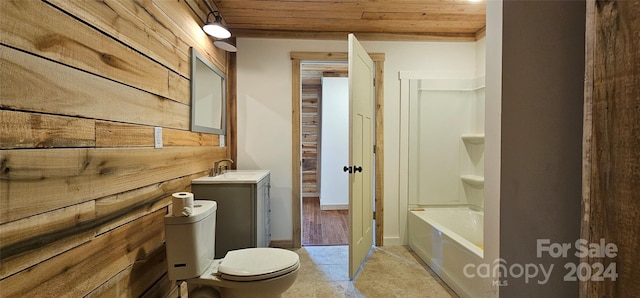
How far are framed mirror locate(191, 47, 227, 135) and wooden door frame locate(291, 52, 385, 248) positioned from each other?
70 centimetres

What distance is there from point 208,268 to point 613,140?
1716 mm

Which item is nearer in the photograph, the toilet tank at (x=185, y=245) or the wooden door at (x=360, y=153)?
the toilet tank at (x=185, y=245)

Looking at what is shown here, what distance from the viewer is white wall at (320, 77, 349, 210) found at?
477 centimetres

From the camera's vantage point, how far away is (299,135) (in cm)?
294

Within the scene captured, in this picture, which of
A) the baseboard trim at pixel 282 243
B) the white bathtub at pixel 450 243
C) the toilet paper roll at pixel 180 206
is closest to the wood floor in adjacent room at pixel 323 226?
the baseboard trim at pixel 282 243

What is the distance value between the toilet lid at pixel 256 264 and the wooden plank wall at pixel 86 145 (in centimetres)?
44

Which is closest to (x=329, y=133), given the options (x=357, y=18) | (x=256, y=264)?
(x=357, y=18)

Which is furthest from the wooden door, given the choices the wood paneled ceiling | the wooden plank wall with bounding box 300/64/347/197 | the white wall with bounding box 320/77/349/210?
the wooden plank wall with bounding box 300/64/347/197

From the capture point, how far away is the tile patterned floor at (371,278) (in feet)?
6.80

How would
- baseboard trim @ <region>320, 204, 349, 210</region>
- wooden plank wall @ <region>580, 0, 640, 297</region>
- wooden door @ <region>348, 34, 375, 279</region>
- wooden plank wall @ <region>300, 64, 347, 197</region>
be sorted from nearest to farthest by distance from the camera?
wooden plank wall @ <region>580, 0, 640, 297</region>
wooden door @ <region>348, 34, 375, 279</region>
baseboard trim @ <region>320, 204, 349, 210</region>
wooden plank wall @ <region>300, 64, 347, 197</region>

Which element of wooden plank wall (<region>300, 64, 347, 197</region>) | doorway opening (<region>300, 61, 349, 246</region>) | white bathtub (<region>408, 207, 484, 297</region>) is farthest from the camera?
wooden plank wall (<region>300, 64, 347, 197</region>)

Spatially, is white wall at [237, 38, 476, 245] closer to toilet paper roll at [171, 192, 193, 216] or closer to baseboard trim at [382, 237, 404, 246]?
baseboard trim at [382, 237, 404, 246]

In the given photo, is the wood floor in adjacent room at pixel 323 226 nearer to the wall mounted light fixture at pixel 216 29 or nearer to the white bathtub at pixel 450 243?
the white bathtub at pixel 450 243

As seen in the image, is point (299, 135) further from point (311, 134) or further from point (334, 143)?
point (311, 134)
